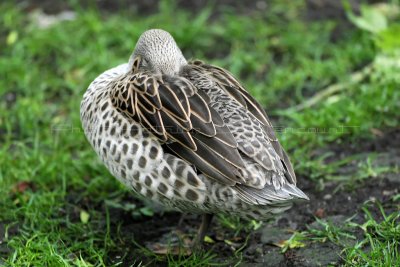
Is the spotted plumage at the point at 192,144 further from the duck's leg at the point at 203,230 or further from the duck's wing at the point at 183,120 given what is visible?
the duck's leg at the point at 203,230

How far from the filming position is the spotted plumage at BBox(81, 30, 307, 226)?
164 inches

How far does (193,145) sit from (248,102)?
A: 639mm

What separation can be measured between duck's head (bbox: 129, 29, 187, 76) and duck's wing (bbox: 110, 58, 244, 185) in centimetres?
15

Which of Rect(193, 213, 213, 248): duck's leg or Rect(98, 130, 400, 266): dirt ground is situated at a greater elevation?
Rect(193, 213, 213, 248): duck's leg

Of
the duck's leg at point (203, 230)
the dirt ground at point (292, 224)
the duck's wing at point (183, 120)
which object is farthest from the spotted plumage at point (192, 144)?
the dirt ground at point (292, 224)

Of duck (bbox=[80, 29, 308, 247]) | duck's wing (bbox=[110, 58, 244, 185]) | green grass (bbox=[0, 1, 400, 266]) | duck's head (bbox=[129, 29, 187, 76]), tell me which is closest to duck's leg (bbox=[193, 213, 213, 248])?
duck (bbox=[80, 29, 308, 247])

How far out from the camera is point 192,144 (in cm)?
423

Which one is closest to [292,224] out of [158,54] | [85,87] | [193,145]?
[193,145]

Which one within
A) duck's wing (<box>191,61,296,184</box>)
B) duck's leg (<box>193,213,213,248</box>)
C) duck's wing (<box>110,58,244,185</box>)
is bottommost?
duck's leg (<box>193,213,213,248</box>)

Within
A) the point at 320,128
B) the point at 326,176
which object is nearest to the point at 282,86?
the point at 320,128

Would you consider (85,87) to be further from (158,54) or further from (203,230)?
(203,230)

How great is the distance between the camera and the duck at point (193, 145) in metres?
4.17

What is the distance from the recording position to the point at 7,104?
678 centimetres

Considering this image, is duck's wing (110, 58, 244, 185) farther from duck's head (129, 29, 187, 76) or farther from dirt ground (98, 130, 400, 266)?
dirt ground (98, 130, 400, 266)
